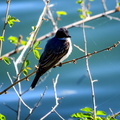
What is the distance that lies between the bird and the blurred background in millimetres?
779

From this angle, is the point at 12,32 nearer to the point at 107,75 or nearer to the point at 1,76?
the point at 1,76

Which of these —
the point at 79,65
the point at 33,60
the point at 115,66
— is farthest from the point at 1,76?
the point at 115,66

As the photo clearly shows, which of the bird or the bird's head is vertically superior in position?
the bird's head

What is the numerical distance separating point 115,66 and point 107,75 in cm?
18

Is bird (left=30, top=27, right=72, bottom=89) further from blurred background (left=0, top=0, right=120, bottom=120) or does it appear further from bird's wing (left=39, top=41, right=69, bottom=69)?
blurred background (left=0, top=0, right=120, bottom=120)

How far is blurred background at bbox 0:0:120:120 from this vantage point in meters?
5.86

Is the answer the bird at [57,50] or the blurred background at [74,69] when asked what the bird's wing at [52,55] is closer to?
the bird at [57,50]

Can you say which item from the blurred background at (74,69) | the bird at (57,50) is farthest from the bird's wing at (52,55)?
the blurred background at (74,69)

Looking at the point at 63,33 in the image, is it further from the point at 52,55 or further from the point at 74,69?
the point at 74,69

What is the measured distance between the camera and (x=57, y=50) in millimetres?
5328

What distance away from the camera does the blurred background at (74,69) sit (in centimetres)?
586

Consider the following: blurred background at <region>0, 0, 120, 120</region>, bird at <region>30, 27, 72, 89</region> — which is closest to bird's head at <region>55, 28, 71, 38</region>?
bird at <region>30, 27, 72, 89</region>

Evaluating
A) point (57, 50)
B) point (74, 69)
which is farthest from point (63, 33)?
point (74, 69)

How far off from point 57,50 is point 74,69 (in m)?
0.98
